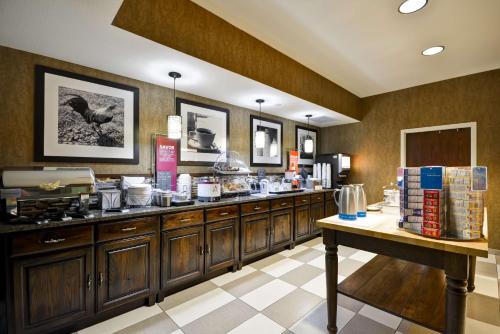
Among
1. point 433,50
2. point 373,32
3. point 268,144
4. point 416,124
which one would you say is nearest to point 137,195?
point 268,144

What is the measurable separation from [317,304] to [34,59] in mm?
3509

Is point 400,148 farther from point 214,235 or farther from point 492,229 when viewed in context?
point 214,235

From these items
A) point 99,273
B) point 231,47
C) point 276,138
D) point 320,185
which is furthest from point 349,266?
point 231,47

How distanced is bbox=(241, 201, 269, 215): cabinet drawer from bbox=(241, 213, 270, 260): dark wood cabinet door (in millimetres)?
67

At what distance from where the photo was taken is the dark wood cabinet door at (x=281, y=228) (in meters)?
3.36

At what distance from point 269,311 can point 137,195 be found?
169 centimetres

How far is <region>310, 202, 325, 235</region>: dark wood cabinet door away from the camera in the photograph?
4.07m

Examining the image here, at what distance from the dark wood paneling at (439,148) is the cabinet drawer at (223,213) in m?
3.69

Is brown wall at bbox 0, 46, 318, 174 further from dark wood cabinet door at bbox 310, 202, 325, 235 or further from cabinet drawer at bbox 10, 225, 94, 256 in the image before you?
dark wood cabinet door at bbox 310, 202, 325, 235

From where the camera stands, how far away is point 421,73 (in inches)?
148

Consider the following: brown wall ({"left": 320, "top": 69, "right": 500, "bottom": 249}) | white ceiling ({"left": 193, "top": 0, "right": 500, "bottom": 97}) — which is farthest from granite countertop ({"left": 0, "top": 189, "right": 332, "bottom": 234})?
brown wall ({"left": 320, "top": 69, "right": 500, "bottom": 249})

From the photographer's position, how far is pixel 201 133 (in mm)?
3270

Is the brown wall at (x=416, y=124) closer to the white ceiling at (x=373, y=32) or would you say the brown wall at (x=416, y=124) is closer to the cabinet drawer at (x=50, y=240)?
the white ceiling at (x=373, y=32)

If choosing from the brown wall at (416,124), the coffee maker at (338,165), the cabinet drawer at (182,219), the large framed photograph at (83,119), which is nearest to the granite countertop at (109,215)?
the cabinet drawer at (182,219)
